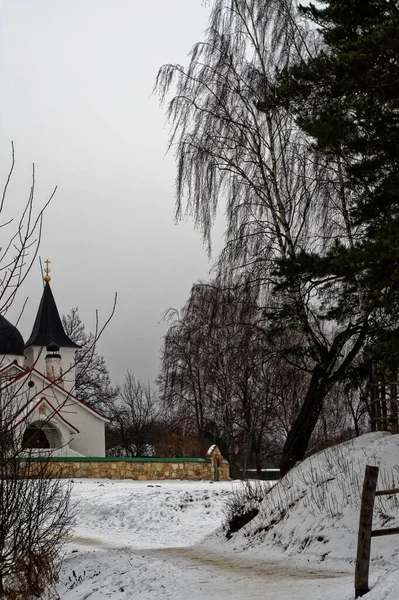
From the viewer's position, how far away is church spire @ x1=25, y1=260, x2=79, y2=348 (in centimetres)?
5083

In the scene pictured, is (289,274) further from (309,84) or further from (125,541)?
(125,541)

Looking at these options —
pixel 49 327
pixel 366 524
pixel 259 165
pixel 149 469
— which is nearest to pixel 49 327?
pixel 49 327

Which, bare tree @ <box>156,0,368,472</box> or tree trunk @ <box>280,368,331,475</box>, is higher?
bare tree @ <box>156,0,368,472</box>

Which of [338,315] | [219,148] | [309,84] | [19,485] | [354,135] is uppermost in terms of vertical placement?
[219,148]

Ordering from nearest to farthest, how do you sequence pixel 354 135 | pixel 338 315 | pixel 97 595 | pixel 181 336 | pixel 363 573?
pixel 363 573 < pixel 97 595 < pixel 354 135 < pixel 338 315 < pixel 181 336

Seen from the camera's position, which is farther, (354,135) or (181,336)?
(181,336)

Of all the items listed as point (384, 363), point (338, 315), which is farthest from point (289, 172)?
point (384, 363)

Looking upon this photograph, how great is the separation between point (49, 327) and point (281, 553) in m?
40.8

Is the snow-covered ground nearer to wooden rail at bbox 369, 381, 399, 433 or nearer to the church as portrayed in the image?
wooden rail at bbox 369, 381, 399, 433

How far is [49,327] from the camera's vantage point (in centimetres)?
5150

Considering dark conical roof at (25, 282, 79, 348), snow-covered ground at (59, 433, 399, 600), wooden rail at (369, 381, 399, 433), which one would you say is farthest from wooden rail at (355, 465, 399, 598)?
dark conical roof at (25, 282, 79, 348)

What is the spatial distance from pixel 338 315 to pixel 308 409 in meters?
2.94

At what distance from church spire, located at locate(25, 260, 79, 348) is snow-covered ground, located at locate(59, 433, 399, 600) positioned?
3302 cm

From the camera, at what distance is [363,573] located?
7.74 m
